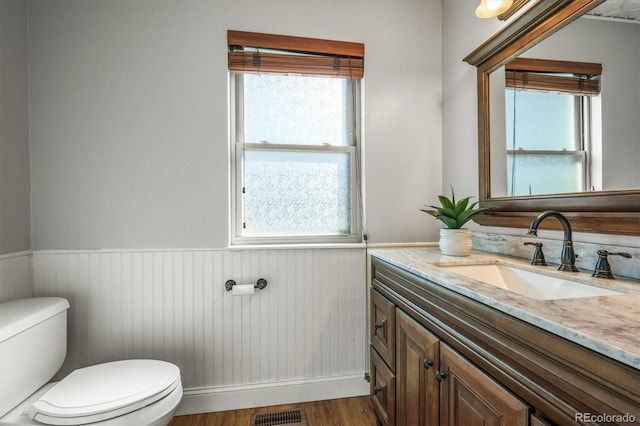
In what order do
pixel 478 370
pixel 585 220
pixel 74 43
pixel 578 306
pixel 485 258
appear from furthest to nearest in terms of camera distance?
pixel 74 43
pixel 485 258
pixel 585 220
pixel 478 370
pixel 578 306

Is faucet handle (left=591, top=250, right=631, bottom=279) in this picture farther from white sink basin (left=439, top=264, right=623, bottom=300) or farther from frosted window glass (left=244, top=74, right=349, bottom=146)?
frosted window glass (left=244, top=74, right=349, bottom=146)

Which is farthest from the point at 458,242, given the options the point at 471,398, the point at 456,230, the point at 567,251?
the point at 471,398

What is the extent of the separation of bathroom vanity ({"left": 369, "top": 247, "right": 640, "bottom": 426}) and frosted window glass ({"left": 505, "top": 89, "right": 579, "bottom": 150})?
19.5 inches

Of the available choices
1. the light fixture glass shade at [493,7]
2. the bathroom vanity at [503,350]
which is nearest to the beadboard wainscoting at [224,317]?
the bathroom vanity at [503,350]

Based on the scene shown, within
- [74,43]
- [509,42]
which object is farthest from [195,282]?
[509,42]

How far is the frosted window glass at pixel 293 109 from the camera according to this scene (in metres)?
1.86

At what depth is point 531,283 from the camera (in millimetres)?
1140

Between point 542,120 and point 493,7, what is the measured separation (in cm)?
58

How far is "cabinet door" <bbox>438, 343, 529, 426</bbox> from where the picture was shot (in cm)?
69

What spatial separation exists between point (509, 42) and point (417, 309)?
1.27 meters

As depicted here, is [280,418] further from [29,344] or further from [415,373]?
[29,344]

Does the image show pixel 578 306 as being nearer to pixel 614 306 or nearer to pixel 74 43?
pixel 614 306

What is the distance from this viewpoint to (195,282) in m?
1.69

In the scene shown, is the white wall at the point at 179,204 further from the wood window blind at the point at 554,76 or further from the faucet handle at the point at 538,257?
the faucet handle at the point at 538,257
